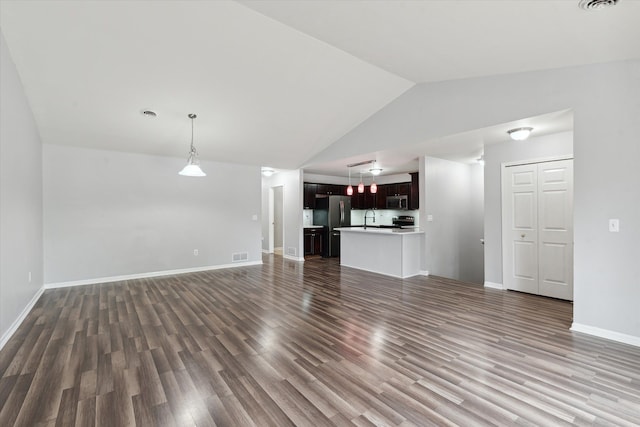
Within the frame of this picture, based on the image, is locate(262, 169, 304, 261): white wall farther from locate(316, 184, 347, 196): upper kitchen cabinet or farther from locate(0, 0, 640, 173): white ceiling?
locate(0, 0, 640, 173): white ceiling

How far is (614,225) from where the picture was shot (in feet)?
9.30

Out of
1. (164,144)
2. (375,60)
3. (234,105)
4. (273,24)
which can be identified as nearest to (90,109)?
(164,144)

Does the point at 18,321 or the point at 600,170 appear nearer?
the point at 600,170

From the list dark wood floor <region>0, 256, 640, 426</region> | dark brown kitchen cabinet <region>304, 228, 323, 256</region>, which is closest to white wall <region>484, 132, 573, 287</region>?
dark wood floor <region>0, 256, 640, 426</region>

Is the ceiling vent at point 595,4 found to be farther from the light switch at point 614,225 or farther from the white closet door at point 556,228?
the white closet door at point 556,228

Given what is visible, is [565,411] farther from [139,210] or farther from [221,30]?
[139,210]

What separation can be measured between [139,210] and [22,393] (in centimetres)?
428

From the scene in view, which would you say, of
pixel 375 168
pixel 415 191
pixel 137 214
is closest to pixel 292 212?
pixel 375 168

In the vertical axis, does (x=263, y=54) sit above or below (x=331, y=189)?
above

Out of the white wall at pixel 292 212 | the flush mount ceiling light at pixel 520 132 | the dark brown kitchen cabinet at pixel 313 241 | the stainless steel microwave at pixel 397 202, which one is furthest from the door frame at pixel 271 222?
the flush mount ceiling light at pixel 520 132

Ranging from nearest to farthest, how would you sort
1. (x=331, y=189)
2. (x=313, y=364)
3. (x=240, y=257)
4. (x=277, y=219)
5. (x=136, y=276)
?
1. (x=313, y=364)
2. (x=136, y=276)
3. (x=240, y=257)
4. (x=331, y=189)
5. (x=277, y=219)

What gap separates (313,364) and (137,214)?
512cm

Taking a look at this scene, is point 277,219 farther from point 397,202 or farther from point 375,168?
point 375,168

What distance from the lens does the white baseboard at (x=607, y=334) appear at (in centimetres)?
274
